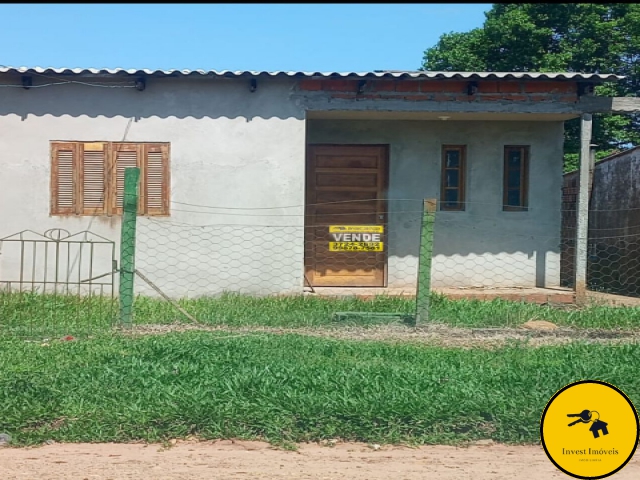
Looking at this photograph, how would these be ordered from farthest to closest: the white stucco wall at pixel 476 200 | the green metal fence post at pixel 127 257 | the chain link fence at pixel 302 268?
the white stucco wall at pixel 476 200
the chain link fence at pixel 302 268
the green metal fence post at pixel 127 257

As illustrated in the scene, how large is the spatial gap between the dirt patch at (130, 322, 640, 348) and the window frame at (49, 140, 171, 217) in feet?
9.42

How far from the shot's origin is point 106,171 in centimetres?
995

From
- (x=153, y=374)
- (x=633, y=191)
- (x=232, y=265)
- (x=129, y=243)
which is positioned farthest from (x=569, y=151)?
(x=153, y=374)

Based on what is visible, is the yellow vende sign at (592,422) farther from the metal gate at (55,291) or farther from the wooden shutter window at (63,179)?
the wooden shutter window at (63,179)

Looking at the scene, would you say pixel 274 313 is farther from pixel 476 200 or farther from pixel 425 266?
pixel 476 200

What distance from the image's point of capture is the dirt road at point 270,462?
416 cm

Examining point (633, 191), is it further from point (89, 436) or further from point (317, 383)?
point (89, 436)

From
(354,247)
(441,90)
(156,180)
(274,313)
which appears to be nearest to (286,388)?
(274,313)

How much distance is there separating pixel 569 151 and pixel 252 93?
13.3 meters

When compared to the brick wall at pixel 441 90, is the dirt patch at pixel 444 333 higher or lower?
lower

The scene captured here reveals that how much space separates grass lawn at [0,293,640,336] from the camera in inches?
310

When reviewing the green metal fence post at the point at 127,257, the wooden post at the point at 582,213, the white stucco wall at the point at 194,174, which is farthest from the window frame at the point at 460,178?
the green metal fence post at the point at 127,257

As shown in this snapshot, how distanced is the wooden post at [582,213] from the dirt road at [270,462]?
5795 mm

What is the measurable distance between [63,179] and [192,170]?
5.69 feet
